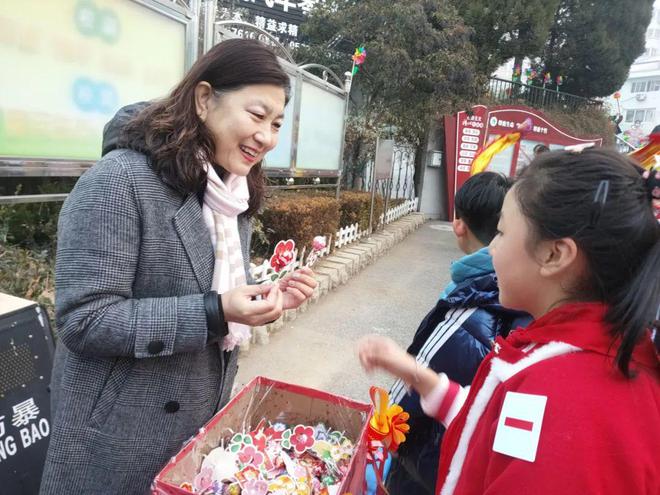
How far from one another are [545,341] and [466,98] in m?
9.56

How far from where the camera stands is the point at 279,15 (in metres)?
10.4

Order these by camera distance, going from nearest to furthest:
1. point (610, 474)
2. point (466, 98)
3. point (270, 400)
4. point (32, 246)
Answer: point (610, 474) → point (270, 400) → point (32, 246) → point (466, 98)

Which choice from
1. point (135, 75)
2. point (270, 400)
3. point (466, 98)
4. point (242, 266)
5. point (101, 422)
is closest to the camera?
point (101, 422)

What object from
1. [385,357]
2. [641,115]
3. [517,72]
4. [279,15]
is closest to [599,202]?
[385,357]

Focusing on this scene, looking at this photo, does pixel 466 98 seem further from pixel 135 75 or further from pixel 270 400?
pixel 270 400

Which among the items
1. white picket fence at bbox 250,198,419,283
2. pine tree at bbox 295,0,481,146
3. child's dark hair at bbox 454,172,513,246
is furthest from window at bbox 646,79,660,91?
child's dark hair at bbox 454,172,513,246

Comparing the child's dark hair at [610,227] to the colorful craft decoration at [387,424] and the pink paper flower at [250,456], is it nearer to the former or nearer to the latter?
the colorful craft decoration at [387,424]

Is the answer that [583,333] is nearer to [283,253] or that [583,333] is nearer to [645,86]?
[283,253]

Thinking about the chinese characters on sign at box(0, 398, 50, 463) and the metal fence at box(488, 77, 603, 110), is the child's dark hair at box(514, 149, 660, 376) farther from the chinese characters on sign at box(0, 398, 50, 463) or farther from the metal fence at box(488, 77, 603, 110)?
the metal fence at box(488, 77, 603, 110)

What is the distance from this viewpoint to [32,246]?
3.12 meters

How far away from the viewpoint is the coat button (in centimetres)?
99

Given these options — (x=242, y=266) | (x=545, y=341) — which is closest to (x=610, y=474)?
(x=545, y=341)

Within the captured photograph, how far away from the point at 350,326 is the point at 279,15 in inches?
340

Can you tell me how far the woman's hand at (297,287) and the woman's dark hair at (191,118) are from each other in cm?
39
